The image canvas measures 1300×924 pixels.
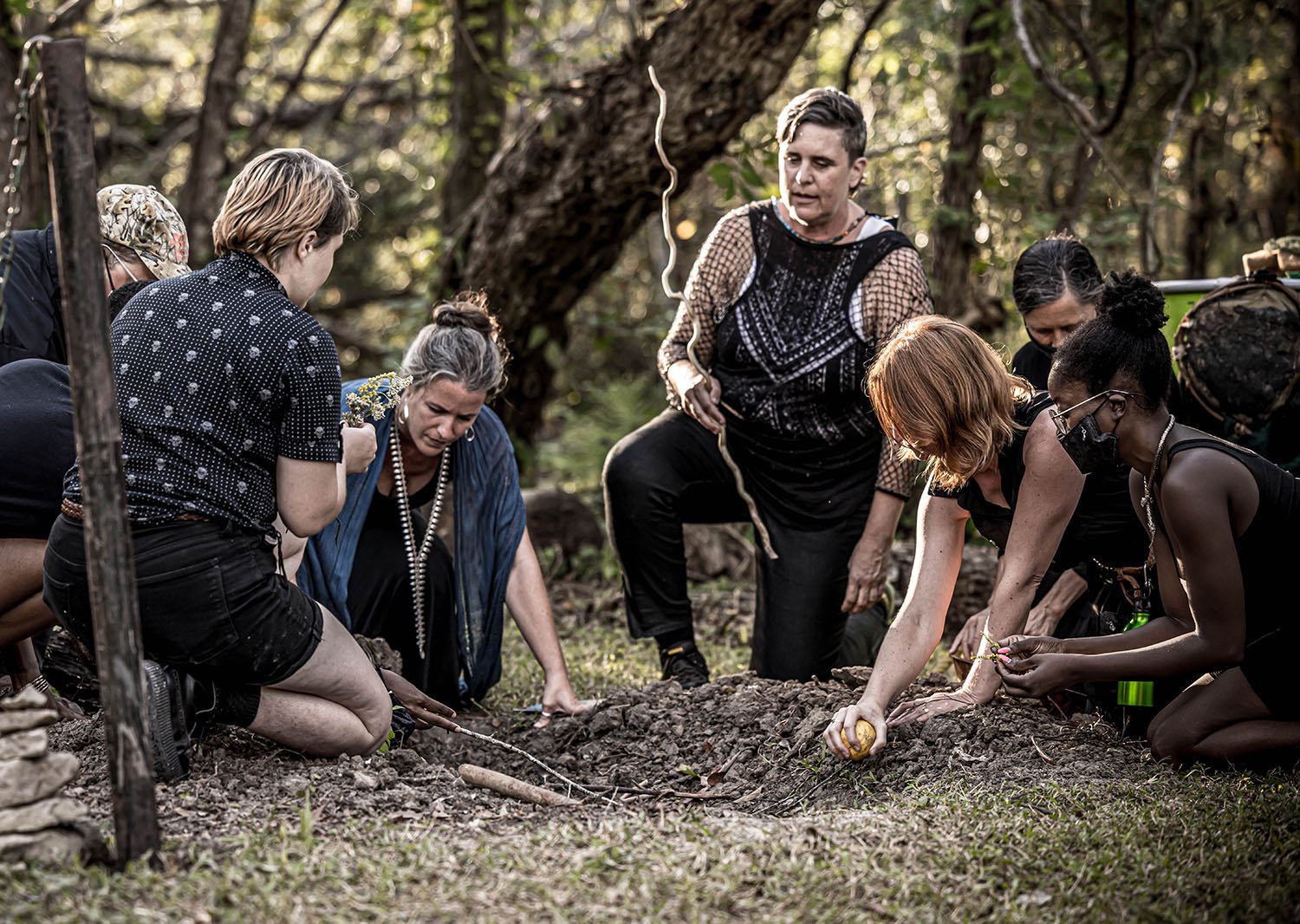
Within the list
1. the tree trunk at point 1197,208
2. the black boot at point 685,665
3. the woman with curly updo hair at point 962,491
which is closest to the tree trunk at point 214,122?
the black boot at point 685,665

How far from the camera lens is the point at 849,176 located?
471cm

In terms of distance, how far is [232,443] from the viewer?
321cm

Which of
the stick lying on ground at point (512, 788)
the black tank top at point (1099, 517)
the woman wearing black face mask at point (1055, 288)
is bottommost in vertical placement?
the stick lying on ground at point (512, 788)

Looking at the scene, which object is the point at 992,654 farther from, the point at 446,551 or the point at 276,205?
the point at 276,205

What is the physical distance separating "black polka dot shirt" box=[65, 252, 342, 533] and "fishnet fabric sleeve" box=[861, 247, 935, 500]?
217 centimetres

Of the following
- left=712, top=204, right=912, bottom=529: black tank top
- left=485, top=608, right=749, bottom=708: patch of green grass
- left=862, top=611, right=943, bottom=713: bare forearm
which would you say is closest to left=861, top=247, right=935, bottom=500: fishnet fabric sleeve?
left=712, top=204, right=912, bottom=529: black tank top

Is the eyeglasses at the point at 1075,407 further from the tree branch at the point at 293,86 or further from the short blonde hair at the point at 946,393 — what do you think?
the tree branch at the point at 293,86

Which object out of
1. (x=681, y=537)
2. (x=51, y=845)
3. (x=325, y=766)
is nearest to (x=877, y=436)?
(x=681, y=537)

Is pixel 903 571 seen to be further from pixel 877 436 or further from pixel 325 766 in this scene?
pixel 325 766

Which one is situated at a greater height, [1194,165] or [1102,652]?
[1194,165]

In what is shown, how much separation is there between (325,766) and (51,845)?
957 millimetres

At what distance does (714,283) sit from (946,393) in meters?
1.57

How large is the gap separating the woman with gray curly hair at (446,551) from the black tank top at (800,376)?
A: 931 mm

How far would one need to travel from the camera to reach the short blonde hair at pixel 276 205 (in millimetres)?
3266
